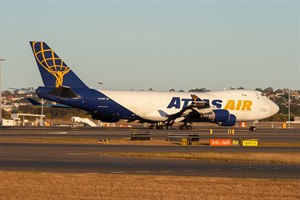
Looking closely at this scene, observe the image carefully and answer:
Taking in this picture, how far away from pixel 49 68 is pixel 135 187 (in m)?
60.8

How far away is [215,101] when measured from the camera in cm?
9400

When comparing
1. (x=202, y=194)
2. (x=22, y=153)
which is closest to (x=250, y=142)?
(x=22, y=153)

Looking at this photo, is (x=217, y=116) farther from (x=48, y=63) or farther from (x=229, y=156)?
(x=229, y=156)

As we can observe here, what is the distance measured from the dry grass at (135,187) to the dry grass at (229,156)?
11.8 metres

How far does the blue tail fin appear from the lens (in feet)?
279

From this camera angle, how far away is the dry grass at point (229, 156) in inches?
1593

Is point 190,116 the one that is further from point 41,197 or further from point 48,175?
point 41,197

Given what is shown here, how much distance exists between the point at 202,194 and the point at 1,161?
643 inches

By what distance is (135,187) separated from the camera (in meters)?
25.9

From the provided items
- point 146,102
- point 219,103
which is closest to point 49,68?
point 146,102

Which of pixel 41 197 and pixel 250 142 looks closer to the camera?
pixel 41 197

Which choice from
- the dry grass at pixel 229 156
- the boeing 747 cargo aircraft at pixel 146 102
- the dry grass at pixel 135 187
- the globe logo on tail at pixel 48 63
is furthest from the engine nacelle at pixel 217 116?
the dry grass at pixel 135 187

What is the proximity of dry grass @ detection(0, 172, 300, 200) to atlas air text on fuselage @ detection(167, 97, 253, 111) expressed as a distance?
62.0 meters

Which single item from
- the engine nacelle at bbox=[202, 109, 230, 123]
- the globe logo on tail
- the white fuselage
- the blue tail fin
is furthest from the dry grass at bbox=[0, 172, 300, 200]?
the engine nacelle at bbox=[202, 109, 230, 123]
